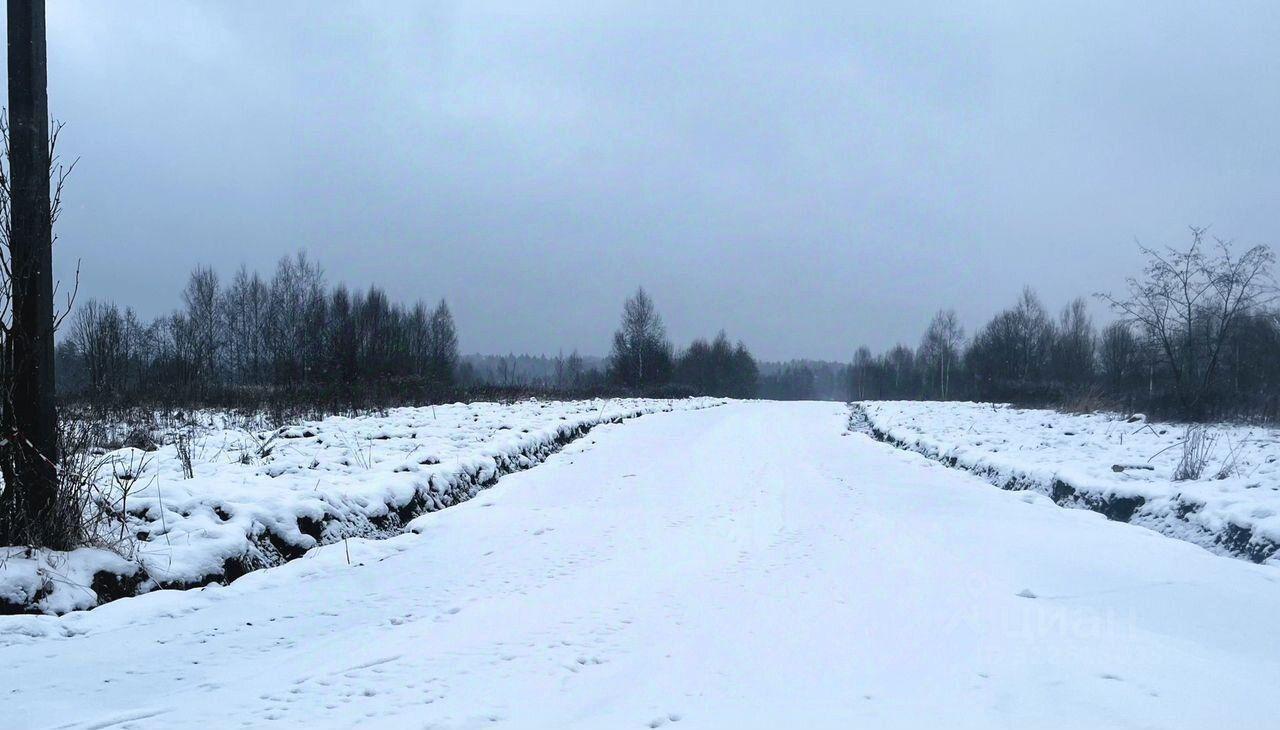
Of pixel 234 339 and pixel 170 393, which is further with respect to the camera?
pixel 234 339

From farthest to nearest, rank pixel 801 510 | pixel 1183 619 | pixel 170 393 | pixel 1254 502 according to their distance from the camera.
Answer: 1. pixel 170 393
2. pixel 801 510
3. pixel 1254 502
4. pixel 1183 619

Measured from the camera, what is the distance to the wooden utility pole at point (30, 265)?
4.84 m

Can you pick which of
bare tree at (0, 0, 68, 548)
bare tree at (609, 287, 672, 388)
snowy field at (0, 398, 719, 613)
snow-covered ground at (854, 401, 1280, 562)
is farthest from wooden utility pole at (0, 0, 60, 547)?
bare tree at (609, 287, 672, 388)

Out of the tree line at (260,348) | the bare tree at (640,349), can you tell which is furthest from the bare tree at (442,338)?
the bare tree at (640,349)

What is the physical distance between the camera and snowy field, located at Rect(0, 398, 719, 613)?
14.7ft

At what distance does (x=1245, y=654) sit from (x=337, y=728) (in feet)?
14.9

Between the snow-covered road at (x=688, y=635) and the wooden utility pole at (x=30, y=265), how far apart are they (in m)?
1.46

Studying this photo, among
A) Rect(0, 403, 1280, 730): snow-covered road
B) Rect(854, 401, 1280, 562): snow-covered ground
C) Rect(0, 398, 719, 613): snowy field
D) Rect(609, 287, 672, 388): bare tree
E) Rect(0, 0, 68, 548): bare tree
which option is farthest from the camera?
Rect(609, 287, 672, 388): bare tree

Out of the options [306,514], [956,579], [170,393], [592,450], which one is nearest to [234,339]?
[170,393]

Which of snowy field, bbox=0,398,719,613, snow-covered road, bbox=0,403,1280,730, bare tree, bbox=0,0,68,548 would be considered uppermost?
bare tree, bbox=0,0,68,548

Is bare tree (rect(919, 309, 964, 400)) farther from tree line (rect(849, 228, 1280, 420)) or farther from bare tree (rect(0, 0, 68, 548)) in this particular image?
bare tree (rect(0, 0, 68, 548))

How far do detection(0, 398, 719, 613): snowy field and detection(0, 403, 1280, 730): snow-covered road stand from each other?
1.02 feet

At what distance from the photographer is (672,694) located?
10.5 ft

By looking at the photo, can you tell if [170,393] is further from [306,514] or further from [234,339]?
[234,339]
